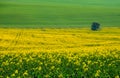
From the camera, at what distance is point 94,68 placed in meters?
23.1

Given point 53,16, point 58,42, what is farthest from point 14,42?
point 53,16

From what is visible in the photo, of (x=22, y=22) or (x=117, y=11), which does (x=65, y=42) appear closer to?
(x=22, y=22)

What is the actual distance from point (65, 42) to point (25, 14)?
A: 33.5 m

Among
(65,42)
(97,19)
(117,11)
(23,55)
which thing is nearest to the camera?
(23,55)

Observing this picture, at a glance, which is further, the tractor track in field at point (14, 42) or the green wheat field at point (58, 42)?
the tractor track in field at point (14, 42)

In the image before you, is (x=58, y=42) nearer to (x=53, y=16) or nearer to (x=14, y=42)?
(x=14, y=42)

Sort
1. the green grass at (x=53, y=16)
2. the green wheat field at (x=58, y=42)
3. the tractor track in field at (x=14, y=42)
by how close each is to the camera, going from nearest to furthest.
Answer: the green wheat field at (x=58, y=42) < the tractor track in field at (x=14, y=42) < the green grass at (x=53, y=16)

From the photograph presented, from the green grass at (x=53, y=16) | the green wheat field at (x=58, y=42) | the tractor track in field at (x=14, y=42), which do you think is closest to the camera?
the green wheat field at (x=58, y=42)

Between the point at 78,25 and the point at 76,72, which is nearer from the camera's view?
the point at 76,72

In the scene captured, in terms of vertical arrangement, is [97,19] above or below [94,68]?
below

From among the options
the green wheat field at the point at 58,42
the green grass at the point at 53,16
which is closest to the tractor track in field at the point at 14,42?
the green wheat field at the point at 58,42

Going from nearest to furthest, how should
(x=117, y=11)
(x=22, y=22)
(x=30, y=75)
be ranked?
(x=30, y=75) → (x=22, y=22) → (x=117, y=11)

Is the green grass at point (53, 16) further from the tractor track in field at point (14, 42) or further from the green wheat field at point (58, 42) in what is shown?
the tractor track in field at point (14, 42)

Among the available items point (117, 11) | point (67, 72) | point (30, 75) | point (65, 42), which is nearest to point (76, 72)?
point (67, 72)
